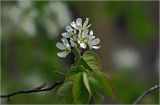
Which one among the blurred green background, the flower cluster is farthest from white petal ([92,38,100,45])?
the blurred green background

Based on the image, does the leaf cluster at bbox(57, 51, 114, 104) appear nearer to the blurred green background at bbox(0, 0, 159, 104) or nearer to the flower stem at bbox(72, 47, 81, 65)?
the flower stem at bbox(72, 47, 81, 65)

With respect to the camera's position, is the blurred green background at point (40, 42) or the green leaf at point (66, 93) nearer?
the green leaf at point (66, 93)

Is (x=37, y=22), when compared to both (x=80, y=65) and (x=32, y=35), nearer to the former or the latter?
(x=32, y=35)

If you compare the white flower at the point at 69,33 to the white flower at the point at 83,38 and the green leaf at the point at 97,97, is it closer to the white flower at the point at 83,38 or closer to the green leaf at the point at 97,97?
the white flower at the point at 83,38

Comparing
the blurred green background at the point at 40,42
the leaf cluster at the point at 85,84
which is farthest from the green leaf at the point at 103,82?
the blurred green background at the point at 40,42

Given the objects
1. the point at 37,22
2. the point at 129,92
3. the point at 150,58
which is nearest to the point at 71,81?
the point at 129,92

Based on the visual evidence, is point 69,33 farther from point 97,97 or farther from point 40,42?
point 40,42
